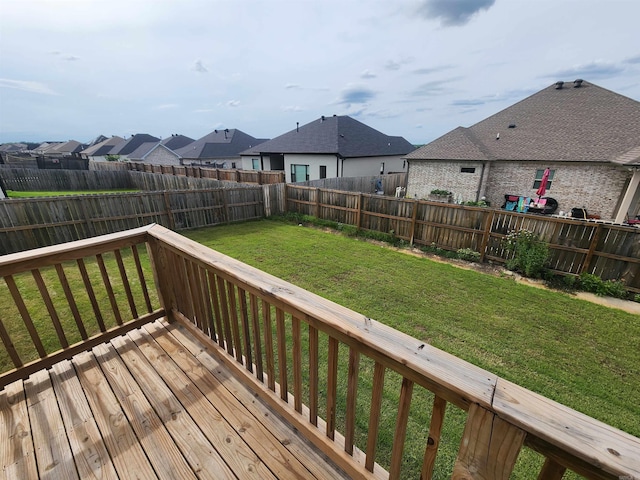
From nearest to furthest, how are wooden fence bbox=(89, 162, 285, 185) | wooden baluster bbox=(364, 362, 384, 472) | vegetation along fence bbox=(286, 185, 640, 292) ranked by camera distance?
wooden baluster bbox=(364, 362, 384, 472) < vegetation along fence bbox=(286, 185, 640, 292) < wooden fence bbox=(89, 162, 285, 185)

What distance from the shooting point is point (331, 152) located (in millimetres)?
17922

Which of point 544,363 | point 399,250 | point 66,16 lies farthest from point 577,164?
point 66,16

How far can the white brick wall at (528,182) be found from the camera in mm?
11688

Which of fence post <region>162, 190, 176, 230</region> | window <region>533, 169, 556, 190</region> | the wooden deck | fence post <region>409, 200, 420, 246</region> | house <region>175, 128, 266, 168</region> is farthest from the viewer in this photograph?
house <region>175, 128, 266, 168</region>

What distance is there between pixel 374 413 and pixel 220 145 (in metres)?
34.3

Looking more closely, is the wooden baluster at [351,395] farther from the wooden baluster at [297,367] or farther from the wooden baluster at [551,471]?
the wooden baluster at [551,471]

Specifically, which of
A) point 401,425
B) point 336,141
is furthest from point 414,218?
point 336,141

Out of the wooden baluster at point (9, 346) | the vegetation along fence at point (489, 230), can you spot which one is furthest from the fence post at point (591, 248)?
the wooden baluster at point (9, 346)

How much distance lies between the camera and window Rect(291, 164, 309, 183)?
19.8 metres

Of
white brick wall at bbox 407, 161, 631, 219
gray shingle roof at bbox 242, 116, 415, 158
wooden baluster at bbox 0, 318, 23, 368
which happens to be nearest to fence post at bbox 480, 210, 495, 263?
wooden baluster at bbox 0, 318, 23, 368

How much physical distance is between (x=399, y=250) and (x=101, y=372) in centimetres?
696

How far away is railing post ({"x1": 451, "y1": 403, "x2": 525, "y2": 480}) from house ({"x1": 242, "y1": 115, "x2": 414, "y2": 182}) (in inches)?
706

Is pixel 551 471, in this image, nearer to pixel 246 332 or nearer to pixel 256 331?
pixel 256 331

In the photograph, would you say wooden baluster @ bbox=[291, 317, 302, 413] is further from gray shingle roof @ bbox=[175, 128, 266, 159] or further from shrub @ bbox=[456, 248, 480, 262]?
gray shingle roof @ bbox=[175, 128, 266, 159]
